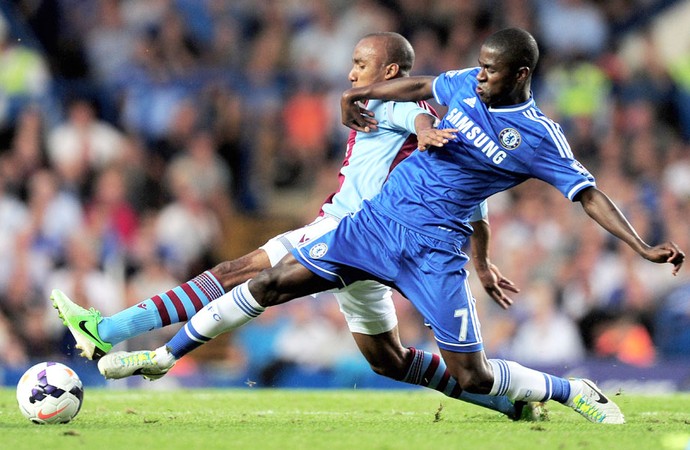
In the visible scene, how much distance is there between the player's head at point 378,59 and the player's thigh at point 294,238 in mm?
922

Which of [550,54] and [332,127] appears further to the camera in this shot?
[550,54]

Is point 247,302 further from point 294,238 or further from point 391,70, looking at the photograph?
point 391,70

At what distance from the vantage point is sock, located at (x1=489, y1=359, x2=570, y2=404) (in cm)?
738

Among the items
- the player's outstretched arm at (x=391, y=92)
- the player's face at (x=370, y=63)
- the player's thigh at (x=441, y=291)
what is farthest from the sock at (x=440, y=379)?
the player's face at (x=370, y=63)

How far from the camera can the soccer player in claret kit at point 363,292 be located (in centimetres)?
740

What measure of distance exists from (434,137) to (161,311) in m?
1.98

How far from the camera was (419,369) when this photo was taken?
8.00 metres

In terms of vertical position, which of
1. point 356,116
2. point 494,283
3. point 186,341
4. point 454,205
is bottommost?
point 186,341

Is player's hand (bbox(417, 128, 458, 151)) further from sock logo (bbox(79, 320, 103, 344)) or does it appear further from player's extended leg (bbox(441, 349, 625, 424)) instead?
sock logo (bbox(79, 320, 103, 344))

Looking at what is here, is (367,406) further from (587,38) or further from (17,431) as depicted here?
(587,38)

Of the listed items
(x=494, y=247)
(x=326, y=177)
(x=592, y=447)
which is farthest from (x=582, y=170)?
(x=326, y=177)

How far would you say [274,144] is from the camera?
15.2 m

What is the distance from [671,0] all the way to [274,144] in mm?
6342

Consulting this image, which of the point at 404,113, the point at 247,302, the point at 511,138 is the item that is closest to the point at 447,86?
the point at 404,113
